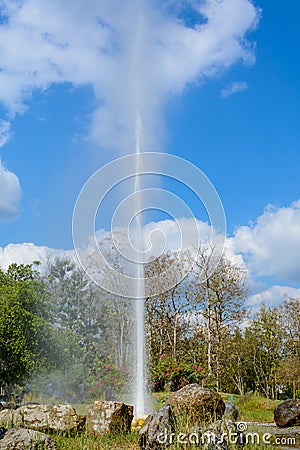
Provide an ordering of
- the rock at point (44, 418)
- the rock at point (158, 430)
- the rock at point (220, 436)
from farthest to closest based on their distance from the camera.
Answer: the rock at point (44, 418), the rock at point (158, 430), the rock at point (220, 436)

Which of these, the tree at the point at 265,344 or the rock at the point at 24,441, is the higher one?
the tree at the point at 265,344

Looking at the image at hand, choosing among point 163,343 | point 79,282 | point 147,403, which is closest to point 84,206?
point 147,403

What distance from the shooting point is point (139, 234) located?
14.6 meters

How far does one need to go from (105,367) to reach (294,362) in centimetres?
998

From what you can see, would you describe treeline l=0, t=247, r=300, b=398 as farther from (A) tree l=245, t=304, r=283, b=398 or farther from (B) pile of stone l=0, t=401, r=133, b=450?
(B) pile of stone l=0, t=401, r=133, b=450

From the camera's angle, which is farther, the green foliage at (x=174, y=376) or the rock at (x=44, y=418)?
the green foliage at (x=174, y=376)

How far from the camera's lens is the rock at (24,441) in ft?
20.8

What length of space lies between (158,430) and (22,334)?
1186cm

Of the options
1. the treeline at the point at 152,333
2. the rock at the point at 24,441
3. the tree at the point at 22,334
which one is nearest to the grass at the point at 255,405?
the treeline at the point at 152,333

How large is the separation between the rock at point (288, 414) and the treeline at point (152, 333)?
6.80 m

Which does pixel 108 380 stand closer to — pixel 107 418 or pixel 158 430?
pixel 107 418

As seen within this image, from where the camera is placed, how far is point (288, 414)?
39.3ft

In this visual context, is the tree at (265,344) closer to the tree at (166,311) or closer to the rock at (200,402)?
the tree at (166,311)

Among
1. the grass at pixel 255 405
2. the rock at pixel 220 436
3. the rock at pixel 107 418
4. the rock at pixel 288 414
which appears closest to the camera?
the rock at pixel 220 436
